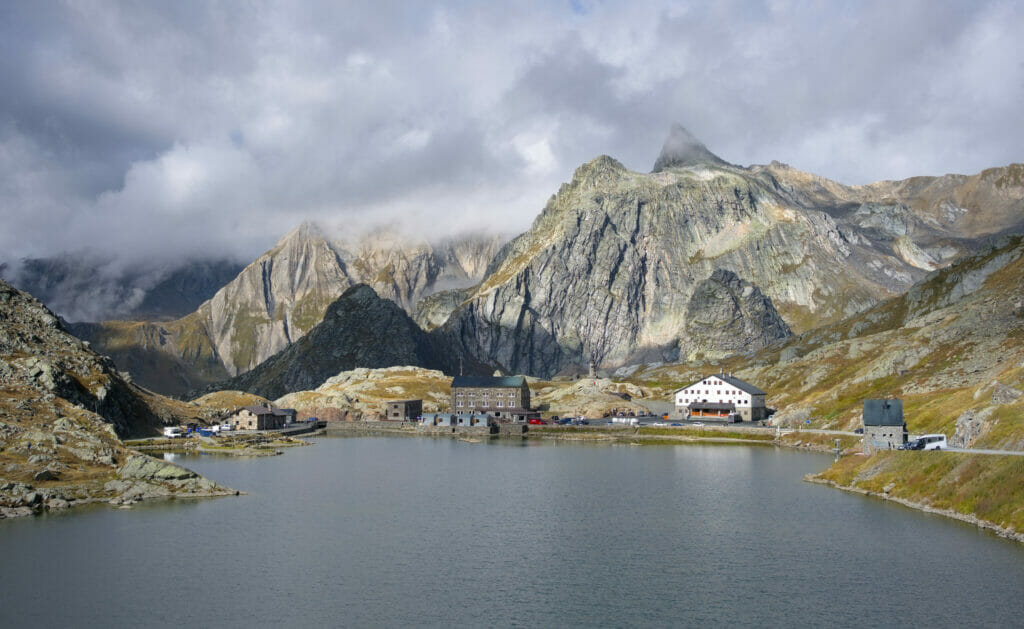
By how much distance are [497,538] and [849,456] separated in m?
55.1

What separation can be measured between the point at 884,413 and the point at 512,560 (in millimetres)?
58101

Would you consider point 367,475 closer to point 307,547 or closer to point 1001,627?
point 307,547

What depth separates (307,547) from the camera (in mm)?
63062

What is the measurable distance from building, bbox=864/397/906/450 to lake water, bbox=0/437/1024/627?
42.4 feet

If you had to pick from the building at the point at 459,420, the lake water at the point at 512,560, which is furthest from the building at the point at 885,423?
the building at the point at 459,420

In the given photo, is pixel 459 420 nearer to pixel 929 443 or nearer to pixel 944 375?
pixel 944 375

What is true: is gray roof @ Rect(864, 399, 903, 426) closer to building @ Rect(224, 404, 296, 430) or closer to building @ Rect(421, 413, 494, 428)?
building @ Rect(421, 413, 494, 428)

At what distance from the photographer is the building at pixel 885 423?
313 feet

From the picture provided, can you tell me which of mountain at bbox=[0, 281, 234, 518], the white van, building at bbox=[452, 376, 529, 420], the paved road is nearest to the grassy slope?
the paved road

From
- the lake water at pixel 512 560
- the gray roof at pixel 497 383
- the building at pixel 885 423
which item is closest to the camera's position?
the lake water at pixel 512 560

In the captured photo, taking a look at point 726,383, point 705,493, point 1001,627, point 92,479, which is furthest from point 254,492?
point 726,383

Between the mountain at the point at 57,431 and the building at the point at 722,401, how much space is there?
378ft

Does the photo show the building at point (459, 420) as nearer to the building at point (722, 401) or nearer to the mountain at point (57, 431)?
the building at point (722, 401)

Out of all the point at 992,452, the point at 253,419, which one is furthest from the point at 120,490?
the point at 253,419
